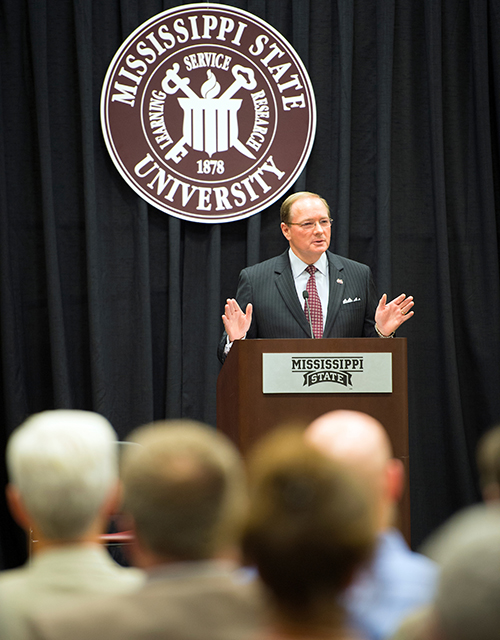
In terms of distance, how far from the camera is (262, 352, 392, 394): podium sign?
271 centimetres

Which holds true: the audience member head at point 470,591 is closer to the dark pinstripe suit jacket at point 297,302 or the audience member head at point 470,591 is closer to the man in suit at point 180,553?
the man in suit at point 180,553

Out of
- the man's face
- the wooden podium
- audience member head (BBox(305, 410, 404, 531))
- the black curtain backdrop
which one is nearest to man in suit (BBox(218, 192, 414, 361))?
the man's face

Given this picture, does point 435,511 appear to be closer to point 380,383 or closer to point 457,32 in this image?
point 380,383

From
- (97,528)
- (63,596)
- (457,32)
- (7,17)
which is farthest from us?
(457,32)

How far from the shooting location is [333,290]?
12.0ft

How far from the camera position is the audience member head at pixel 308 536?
0.92 m

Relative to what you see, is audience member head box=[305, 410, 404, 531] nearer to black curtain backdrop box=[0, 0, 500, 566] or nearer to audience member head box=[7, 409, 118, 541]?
audience member head box=[7, 409, 118, 541]

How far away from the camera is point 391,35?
4828 millimetres

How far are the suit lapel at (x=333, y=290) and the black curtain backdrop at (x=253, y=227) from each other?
0.94 meters

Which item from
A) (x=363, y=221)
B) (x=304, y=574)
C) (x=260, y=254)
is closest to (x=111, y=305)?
(x=260, y=254)

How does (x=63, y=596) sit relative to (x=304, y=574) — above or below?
below

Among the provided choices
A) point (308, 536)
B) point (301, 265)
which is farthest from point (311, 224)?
point (308, 536)

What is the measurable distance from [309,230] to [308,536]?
2.91 meters

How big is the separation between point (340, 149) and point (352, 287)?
53.6 inches
